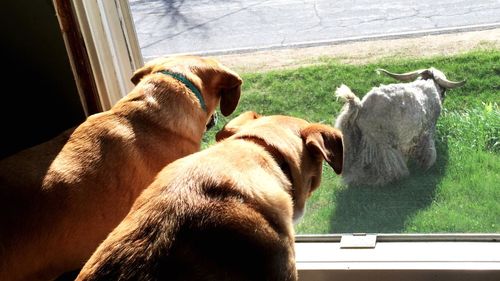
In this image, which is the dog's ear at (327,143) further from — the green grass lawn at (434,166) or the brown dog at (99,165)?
the brown dog at (99,165)

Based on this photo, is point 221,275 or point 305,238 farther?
point 305,238

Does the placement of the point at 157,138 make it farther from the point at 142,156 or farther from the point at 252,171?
the point at 252,171

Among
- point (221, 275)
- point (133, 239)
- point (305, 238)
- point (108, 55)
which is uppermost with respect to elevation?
point (108, 55)

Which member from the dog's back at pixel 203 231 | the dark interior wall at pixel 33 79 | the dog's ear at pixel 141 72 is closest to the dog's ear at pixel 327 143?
the dog's back at pixel 203 231

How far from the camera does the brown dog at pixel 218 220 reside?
148cm

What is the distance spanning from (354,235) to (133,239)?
0.89 m

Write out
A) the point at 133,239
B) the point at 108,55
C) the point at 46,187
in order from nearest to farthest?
the point at 133,239, the point at 46,187, the point at 108,55

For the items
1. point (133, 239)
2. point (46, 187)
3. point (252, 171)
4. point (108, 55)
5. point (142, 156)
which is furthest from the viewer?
point (108, 55)

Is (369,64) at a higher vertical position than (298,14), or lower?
lower

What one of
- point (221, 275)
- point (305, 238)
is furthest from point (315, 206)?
point (221, 275)

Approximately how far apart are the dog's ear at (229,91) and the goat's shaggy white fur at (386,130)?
32cm

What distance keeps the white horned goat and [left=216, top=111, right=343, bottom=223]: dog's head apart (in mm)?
247

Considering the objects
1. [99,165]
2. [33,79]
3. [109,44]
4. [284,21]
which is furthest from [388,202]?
[33,79]

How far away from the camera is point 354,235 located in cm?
217
